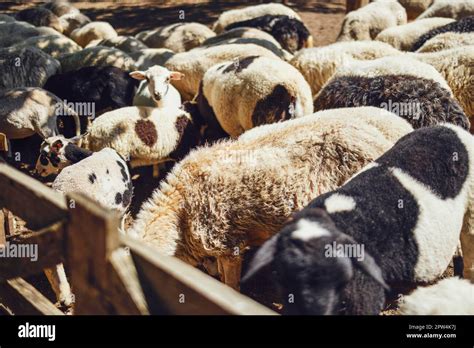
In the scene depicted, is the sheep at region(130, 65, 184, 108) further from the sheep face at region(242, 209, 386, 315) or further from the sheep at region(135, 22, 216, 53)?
the sheep face at region(242, 209, 386, 315)

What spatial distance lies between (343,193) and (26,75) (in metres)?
6.68

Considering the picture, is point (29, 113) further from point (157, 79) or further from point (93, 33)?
point (93, 33)

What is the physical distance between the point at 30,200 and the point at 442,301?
6.31 feet

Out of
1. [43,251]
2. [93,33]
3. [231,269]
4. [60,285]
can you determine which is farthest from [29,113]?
[93,33]

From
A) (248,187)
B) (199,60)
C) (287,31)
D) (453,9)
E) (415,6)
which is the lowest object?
(248,187)

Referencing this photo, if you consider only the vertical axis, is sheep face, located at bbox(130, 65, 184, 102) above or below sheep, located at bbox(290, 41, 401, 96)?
below

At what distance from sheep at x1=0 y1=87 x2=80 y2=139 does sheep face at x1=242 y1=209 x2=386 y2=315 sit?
5.15 metres

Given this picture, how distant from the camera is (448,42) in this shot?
716 centimetres

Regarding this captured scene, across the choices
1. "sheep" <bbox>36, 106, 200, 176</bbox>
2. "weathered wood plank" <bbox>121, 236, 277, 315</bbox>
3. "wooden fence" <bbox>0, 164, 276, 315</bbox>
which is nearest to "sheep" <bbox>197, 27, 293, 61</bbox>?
"sheep" <bbox>36, 106, 200, 176</bbox>

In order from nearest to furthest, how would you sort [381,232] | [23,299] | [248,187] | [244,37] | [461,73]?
1. [23,299]
2. [381,232]
3. [248,187]
4. [461,73]
5. [244,37]

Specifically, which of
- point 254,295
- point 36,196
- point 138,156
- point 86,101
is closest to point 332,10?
point 86,101

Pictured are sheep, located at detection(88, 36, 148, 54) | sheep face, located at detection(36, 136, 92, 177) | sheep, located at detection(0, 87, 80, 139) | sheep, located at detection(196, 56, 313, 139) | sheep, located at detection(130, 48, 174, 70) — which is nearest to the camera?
sheep face, located at detection(36, 136, 92, 177)

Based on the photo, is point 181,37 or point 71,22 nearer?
point 181,37

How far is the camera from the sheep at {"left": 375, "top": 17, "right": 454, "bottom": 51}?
8.60m
